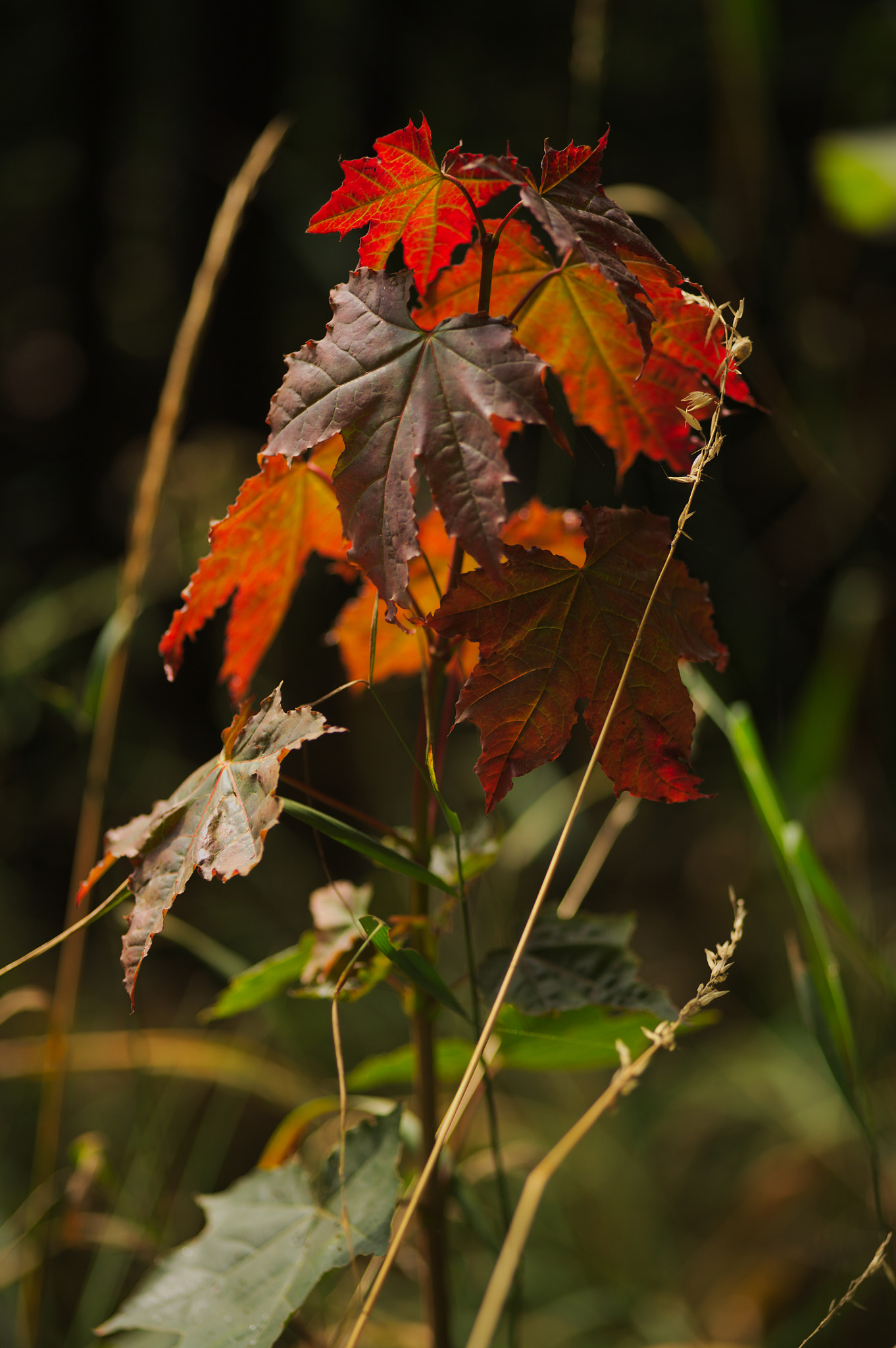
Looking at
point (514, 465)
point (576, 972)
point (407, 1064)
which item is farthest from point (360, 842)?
point (514, 465)

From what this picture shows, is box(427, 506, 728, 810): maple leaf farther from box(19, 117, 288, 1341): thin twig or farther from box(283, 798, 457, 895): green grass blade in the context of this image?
box(19, 117, 288, 1341): thin twig

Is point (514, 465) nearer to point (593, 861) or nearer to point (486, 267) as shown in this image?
point (593, 861)

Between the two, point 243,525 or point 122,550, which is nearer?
point 243,525

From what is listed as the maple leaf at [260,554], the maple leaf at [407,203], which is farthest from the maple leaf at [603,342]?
the maple leaf at [260,554]

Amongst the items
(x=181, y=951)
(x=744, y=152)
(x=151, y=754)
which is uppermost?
(x=744, y=152)

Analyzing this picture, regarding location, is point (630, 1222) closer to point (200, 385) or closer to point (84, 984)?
point (84, 984)

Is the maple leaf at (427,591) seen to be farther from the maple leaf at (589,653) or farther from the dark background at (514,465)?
the dark background at (514,465)

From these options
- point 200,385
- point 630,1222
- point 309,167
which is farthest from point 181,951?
point 309,167
